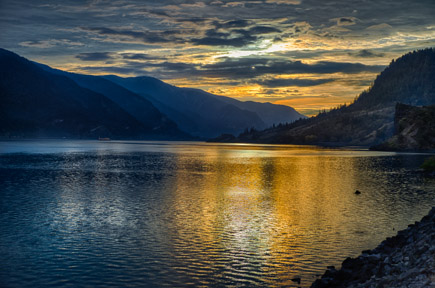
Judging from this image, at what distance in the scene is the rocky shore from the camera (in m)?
18.5

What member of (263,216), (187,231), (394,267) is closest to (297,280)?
(394,267)

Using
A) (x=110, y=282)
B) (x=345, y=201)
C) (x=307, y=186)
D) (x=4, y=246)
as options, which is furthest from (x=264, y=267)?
(x=307, y=186)

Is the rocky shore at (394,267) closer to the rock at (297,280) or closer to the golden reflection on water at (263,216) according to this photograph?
the rock at (297,280)

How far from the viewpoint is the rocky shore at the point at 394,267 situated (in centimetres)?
1845

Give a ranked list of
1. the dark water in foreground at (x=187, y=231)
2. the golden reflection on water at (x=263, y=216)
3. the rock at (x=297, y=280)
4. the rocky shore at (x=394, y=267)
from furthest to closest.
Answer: the golden reflection on water at (x=263, y=216) < the dark water in foreground at (x=187, y=231) < the rock at (x=297, y=280) < the rocky shore at (x=394, y=267)

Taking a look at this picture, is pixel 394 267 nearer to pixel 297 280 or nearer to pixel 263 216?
pixel 297 280

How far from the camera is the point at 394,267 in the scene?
2100 cm

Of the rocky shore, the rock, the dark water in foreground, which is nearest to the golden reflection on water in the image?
the dark water in foreground

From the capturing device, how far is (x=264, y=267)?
25.4m

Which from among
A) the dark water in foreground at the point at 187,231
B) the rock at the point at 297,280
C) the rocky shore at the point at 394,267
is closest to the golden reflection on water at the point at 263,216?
the dark water in foreground at the point at 187,231

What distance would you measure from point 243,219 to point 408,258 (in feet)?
66.4

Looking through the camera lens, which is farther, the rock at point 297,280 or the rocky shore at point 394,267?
the rock at point 297,280

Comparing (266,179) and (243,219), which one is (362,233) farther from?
(266,179)

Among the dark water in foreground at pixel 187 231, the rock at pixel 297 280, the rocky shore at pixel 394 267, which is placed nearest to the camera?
the rocky shore at pixel 394 267
